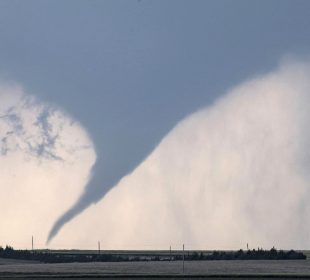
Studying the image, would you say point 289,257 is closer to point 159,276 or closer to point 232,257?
point 232,257

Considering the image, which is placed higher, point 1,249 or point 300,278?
point 1,249

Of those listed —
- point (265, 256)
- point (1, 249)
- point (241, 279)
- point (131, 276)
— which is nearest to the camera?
point (241, 279)

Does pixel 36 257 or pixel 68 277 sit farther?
pixel 36 257

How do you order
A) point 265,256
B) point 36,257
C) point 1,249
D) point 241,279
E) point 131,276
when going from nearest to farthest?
point 241,279 < point 131,276 < point 265,256 < point 36,257 < point 1,249

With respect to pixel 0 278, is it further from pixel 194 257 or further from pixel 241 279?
pixel 194 257

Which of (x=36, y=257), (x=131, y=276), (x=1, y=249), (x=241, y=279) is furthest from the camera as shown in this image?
(x=1, y=249)

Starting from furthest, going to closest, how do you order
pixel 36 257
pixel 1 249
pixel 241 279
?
pixel 1 249 → pixel 36 257 → pixel 241 279

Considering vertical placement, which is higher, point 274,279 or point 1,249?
point 1,249

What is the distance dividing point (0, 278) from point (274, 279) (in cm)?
2471

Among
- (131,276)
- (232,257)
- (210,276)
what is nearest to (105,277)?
(131,276)

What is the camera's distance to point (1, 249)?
19188cm

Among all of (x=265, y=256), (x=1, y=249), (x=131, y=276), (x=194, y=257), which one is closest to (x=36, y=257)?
(x=1, y=249)

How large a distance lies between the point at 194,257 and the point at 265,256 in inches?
508

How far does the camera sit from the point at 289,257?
16975 cm
